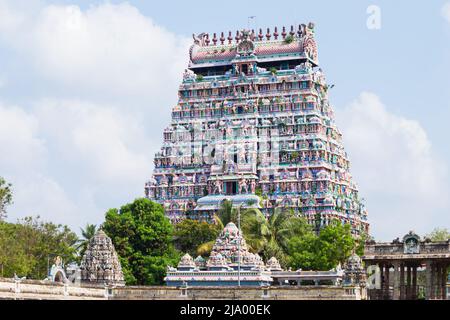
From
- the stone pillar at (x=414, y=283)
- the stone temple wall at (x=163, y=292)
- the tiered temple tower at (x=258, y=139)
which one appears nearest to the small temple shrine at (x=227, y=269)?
the stone temple wall at (x=163, y=292)

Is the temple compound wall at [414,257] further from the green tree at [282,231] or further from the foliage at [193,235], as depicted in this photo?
the foliage at [193,235]

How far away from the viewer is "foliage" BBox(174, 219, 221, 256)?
4023 inches

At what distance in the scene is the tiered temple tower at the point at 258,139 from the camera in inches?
4564

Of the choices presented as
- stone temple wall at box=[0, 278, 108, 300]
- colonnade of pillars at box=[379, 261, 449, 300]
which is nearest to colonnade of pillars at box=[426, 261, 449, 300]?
colonnade of pillars at box=[379, 261, 449, 300]

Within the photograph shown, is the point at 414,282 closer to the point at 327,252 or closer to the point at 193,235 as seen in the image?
the point at 327,252

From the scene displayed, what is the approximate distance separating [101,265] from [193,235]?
1026 inches

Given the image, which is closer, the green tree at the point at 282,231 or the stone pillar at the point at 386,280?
the stone pillar at the point at 386,280

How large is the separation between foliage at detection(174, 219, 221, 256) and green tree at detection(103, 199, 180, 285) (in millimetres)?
3529

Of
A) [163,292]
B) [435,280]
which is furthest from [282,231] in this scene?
[163,292]

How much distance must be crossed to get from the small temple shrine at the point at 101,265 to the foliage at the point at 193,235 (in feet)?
73.4

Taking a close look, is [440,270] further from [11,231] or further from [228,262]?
[11,231]

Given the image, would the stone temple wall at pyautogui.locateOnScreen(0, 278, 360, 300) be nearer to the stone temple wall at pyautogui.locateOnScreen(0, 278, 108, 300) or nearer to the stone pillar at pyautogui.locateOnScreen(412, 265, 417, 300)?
the stone temple wall at pyautogui.locateOnScreen(0, 278, 108, 300)

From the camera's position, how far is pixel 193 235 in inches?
4077

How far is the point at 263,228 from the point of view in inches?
3848
